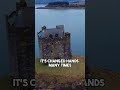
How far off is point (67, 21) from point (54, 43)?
0.89 ft

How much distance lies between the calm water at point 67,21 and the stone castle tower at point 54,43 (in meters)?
0.05

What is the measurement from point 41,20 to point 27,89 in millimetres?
951

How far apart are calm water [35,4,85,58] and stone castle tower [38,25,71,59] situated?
53 mm

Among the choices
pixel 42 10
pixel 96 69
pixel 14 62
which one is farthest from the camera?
pixel 96 69

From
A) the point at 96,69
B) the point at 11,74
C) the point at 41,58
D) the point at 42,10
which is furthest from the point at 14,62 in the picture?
the point at 96,69

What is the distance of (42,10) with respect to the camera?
130 inches

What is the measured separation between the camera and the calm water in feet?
10.8

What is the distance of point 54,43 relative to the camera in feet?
11.0

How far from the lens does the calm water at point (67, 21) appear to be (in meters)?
3.28

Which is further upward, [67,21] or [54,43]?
[67,21]

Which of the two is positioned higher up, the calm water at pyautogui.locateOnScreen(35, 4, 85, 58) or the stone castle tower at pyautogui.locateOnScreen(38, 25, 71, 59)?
the calm water at pyautogui.locateOnScreen(35, 4, 85, 58)

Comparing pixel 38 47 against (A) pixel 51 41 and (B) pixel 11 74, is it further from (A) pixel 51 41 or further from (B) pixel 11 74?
(B) pixel 11 74

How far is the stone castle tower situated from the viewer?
11.0 feet

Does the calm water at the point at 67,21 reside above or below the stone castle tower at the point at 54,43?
above
